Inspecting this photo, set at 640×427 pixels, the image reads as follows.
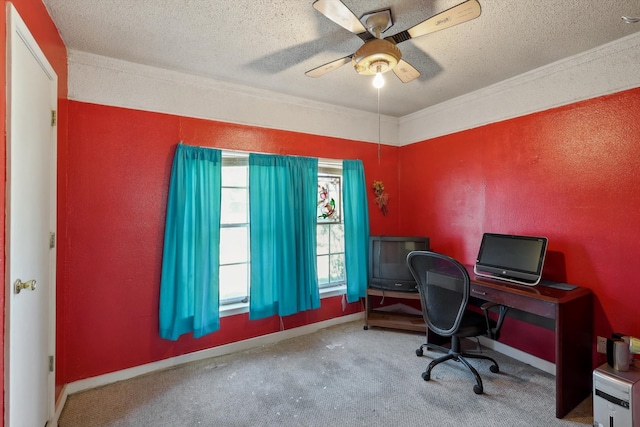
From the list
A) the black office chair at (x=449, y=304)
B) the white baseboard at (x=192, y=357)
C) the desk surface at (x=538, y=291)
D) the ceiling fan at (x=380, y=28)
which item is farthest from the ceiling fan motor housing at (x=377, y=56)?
the white baseboard at (x=192, y=357)

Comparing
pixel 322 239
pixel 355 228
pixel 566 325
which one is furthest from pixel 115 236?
pixel 566 325

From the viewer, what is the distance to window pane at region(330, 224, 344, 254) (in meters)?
Result: 3.62

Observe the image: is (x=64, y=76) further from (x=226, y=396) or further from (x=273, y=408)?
(x=273, y=408)

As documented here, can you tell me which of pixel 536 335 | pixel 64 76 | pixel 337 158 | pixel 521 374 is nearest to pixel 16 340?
pixel 64 76

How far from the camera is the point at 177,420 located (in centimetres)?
193

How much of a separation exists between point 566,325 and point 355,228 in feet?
6.77

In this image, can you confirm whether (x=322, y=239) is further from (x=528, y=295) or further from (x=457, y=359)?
(x=528, y=295)

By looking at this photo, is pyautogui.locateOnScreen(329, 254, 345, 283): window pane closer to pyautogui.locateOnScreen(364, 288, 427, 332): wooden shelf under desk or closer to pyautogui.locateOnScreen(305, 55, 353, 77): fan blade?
pyautogui.locateOnScreen(364, 288, 427, 332): wooden shelf under desk

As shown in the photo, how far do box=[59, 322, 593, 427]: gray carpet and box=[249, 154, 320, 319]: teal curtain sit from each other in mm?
530

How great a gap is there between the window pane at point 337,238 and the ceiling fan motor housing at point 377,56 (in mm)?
2100

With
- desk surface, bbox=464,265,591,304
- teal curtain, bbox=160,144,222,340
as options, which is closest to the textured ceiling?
teal curtain, bbox=160,144,222,340

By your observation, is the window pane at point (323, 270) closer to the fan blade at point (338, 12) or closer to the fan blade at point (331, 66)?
the fan blade at point (331, 66)

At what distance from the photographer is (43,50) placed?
1.68m

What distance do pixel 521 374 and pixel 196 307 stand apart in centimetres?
286
